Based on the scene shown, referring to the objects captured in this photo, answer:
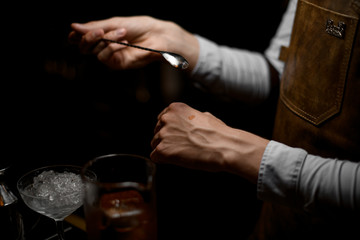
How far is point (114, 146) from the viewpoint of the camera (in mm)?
3229

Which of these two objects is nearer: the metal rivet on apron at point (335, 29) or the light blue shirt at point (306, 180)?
the light blue shirt at point (306, 180)

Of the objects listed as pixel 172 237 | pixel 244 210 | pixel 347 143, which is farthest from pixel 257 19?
pixel 347 143

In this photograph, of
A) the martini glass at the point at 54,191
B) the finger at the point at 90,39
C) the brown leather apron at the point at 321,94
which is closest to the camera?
the martini glass at the point at 54,191

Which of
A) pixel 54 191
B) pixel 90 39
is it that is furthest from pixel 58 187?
pixel 90 39

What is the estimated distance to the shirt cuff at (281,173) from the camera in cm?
100

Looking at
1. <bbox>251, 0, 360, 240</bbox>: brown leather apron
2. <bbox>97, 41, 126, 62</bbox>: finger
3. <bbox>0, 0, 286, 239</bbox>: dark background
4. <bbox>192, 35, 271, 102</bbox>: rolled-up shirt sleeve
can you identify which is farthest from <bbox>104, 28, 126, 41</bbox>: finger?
<bbox>0, 0, 286, 239</bbox>: dark background

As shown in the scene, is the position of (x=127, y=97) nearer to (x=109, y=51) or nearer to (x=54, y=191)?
(x=109, y=51)

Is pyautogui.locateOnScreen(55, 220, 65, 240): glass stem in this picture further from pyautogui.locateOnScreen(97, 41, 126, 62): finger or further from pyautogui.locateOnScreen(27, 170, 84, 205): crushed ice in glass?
pyautogui.locateOnScreen(97, 41, 126, 62): finger

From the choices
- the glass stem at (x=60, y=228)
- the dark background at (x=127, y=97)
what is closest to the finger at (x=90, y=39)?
the glass stem at (x=60, y=228)

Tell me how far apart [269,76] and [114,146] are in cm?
177

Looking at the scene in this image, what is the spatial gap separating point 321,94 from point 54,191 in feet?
3.00

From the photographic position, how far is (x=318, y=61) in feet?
4.04

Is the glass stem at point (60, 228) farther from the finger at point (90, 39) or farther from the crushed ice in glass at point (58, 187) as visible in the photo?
the finger at point (90, 39)

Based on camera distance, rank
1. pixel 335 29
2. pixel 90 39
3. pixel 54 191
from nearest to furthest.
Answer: pixel 54 191, pixel 335 29, pixel 90 39
